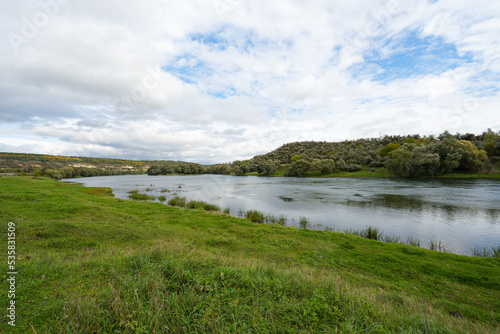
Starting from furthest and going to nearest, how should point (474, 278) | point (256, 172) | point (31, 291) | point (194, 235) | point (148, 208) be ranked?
point (256, 172)
point (148, 208)
point (194, 235)
point (474, 278)
point (31, 291)

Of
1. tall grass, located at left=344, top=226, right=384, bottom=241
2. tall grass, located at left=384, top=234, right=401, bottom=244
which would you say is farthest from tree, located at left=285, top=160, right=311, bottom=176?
tall grass, located at left=384, top=234, right=401, bottom=244

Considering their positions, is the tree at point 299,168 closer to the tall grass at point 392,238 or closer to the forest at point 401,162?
the forest at point 401,162

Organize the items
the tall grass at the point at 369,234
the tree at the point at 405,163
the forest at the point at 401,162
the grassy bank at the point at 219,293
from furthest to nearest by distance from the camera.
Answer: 1. the tree at the point at 405,163
2. the forest at the point at 401,162
3. the tall grass at the point at 369,234
4. the grassy bank at the point at 219,293

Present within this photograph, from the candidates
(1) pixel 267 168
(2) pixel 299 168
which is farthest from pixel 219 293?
(1) pixel 267 168

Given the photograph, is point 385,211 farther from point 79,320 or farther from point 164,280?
point 79,320

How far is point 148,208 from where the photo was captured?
22453mm

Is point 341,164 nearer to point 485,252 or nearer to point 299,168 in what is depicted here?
point 299,168

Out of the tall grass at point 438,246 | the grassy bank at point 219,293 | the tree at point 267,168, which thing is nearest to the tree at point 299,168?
the tree at point 267,168

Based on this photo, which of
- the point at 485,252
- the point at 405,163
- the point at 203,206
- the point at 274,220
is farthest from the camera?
the point at 405,163

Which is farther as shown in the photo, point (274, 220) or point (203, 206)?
point (203, 206)

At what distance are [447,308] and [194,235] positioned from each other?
40.6 ft

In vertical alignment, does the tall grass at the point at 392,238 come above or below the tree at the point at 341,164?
below

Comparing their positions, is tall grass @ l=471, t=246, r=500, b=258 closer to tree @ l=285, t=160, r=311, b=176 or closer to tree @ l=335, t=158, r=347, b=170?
tree @ l=285, t=160, r=311, b=176

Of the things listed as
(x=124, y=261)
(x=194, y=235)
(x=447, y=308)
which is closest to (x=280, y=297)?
(x=124, y=261)
